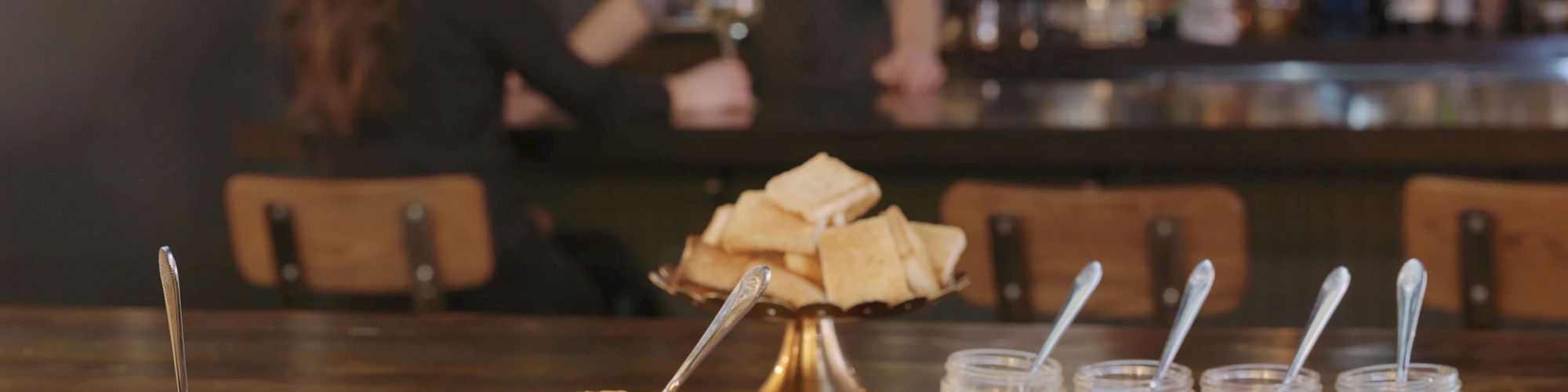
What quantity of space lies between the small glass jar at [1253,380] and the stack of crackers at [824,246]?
0.19 m

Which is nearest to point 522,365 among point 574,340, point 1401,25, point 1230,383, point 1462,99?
point 574,340

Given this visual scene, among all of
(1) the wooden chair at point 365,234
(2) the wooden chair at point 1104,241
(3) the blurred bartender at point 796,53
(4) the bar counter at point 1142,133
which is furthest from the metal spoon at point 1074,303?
(3) the blurred bartender at point 796,53

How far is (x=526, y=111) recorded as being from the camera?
2559 millimetres

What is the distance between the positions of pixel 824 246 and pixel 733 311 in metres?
0.12

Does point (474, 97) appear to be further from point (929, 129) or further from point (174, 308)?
point (174, 308)

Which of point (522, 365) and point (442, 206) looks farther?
point (442, 206)

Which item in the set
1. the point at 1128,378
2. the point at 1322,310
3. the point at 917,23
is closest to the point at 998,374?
the point at 1128,378

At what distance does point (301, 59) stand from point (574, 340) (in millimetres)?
1185

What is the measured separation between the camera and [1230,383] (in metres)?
0.81

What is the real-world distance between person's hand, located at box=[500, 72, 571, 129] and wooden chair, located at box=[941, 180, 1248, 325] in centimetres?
75

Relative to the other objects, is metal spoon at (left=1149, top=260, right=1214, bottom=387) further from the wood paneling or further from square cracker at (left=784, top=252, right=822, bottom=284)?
the wood paneling

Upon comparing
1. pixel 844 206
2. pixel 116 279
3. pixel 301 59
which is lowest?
pixel 116 279

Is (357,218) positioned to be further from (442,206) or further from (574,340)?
(574,340)

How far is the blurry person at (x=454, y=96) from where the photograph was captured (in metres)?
2.20
